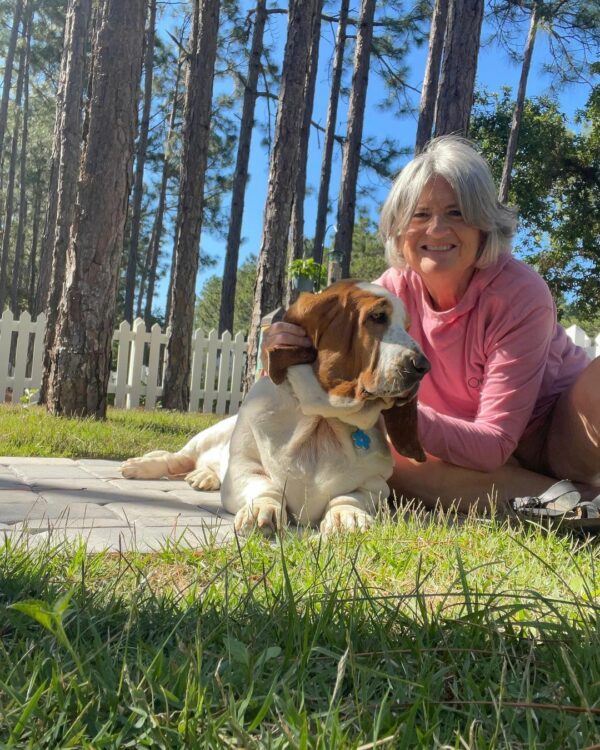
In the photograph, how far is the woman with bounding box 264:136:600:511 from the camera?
315 cm

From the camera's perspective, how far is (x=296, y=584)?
178 cm

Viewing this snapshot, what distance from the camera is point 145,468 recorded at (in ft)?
12.4

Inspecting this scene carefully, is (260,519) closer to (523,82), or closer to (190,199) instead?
(190,199)

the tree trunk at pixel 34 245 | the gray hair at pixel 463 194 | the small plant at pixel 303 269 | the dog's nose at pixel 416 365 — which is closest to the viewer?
the dog's nose at pixel 416 365

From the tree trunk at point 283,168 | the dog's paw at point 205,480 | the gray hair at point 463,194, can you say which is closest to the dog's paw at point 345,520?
the dog's paw at point 205,480

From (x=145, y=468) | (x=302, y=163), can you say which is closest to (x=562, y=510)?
(x=145, y=468)

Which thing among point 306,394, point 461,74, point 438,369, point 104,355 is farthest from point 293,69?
point 306,394

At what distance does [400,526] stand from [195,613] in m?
1.14

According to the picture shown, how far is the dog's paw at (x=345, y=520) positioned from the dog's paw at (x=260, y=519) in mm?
166

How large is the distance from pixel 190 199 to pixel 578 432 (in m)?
9.28

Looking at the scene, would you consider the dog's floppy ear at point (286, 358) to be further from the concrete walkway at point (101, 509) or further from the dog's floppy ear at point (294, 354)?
the concrete walkway at point (101, 509)

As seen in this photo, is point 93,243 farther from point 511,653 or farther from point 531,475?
point 511,653

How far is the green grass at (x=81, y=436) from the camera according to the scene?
4.72 metres

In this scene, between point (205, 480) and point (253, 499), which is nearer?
point (253, 499)
